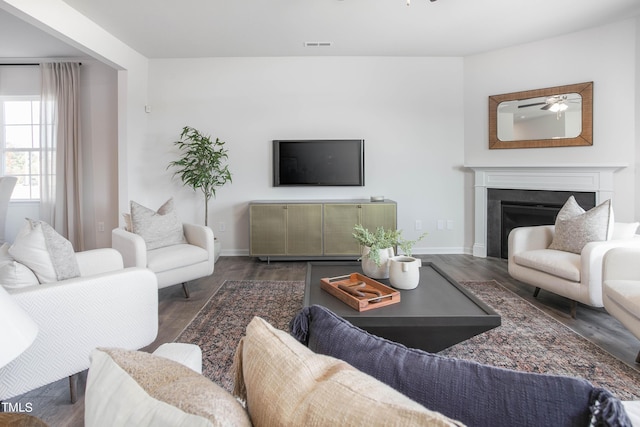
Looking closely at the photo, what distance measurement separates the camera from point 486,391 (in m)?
0.54

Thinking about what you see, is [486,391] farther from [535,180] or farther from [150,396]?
[535,180]

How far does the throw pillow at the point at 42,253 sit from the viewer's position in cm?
176

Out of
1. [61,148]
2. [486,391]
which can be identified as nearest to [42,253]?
[486,391]

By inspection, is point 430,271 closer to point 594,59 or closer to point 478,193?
point 478,193

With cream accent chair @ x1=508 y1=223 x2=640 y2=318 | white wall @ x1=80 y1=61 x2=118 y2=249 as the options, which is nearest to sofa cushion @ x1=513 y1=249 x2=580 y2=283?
cream accent chair @ x1=508 y1=223 x2=640 y2=318

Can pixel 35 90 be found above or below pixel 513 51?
below

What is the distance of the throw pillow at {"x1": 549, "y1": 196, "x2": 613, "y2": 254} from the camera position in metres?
2.87

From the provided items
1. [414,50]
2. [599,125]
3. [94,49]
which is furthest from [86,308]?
[599,125]

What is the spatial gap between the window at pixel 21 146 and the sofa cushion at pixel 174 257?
3106 millimetres

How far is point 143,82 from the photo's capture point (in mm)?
4773

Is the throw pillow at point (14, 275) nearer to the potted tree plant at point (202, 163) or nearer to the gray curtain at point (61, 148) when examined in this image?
the potted tree plant at point (202, 163)

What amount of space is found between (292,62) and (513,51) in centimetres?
275

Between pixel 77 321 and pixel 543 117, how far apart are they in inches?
192

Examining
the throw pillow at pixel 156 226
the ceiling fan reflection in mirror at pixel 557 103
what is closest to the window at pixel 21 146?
the throw pillow at pixel 156 226
